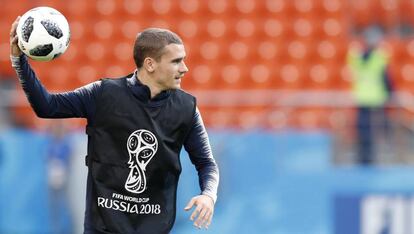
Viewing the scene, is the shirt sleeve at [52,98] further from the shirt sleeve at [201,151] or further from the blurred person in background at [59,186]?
the blurred person in background at [59,186]

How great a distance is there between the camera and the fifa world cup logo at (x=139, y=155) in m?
Result: 5.53

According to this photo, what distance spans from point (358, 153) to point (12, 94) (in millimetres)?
4560

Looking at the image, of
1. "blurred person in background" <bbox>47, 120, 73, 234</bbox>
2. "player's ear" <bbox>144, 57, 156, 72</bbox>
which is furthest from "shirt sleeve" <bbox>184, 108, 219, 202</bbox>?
"blurred person in background" <bbox>47, 120, 73, 234</bbox>

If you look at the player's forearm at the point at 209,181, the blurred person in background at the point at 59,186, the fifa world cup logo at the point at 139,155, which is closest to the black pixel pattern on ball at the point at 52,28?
the fifa world cup logo at the point at 139,155

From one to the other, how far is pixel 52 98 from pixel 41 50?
10.8 inches


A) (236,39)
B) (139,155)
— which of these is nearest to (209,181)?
(139,155)

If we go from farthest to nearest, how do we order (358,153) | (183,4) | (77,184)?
(183,4) → (77,184) → (358,153)

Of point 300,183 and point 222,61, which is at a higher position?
point 222,61

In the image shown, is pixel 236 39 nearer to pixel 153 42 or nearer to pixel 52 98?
pixel 153 42

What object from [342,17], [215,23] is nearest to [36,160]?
[215,23]

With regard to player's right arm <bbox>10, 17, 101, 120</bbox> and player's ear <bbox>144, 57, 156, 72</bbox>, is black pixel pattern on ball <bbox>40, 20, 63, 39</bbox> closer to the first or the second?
player's right arm <bbox>10, 17, 101, 120</bbox>

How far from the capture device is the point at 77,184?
39.7 feet

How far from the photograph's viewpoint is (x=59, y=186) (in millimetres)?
12117

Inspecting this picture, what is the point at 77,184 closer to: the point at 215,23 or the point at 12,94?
the point at 12,94
